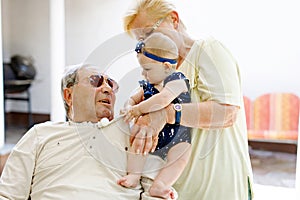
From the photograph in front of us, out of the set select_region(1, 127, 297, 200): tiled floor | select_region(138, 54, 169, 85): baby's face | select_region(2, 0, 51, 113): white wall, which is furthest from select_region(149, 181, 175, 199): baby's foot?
select_region(2, 0, 51, 113): white wall

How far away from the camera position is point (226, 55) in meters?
1.08

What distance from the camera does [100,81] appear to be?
47.1 inches

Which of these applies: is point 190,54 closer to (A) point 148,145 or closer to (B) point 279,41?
(A) point 148,145

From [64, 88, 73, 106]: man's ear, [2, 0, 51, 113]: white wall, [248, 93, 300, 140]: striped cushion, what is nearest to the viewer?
[64, 88, 73, 106]: man's ear

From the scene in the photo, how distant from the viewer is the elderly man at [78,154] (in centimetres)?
113

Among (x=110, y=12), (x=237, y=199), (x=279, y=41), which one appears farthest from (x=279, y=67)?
(x=237, y=199)

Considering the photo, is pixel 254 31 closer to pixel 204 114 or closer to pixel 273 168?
pixel 273 168

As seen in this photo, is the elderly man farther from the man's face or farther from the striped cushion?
the striped cushion

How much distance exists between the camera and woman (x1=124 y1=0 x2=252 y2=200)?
3.43 feet

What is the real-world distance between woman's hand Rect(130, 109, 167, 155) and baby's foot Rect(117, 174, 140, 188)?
0.27 feet

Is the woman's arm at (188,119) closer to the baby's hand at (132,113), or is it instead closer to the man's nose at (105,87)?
the baby's hand at (132,113)

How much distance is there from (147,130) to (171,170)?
0.14 metres

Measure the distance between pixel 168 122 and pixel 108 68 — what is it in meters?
0.32

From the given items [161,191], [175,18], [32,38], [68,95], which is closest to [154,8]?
[175,18]
